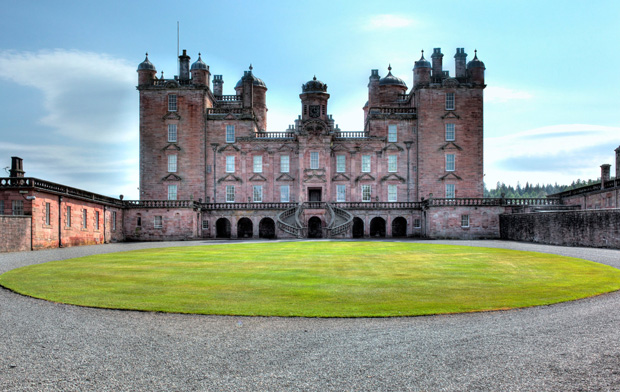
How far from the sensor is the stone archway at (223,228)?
55938 millimetres

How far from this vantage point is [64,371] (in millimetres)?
7324

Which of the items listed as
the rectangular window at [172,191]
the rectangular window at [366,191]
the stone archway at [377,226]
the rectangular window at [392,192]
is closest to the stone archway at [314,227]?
the stone archway at [377,226]

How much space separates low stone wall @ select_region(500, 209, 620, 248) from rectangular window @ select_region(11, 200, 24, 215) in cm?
3748

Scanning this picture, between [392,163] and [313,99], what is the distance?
12391mm

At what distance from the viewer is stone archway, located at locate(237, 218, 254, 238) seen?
56156mm

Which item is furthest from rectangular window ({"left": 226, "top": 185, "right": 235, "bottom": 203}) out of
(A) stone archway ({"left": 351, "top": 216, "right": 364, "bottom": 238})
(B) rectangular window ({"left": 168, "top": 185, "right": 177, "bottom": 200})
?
(A) stone archway ({"left": 351, "top": 216, "right": 364, "bottom": 238})

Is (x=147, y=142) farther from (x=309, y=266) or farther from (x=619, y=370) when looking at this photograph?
(x=619, y=370)

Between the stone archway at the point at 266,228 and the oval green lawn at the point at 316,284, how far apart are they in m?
34.2

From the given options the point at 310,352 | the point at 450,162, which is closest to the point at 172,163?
→ the point at 450,162

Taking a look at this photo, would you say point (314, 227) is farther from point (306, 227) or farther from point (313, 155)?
point (313, 155)

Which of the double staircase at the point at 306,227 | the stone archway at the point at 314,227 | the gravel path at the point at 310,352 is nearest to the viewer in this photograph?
the gravel path at the point at 310,352

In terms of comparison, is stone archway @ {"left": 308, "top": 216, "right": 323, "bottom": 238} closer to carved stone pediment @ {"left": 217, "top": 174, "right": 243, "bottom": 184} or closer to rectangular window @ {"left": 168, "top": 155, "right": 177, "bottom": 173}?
carved stone pediment @ {"left": 217, "top": 174, "right": 243, "bottom": 184}

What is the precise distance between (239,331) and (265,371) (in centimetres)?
235

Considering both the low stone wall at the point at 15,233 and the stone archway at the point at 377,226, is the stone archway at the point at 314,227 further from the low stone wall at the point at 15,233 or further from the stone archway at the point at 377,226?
the low stone wall at the point at 15,233
